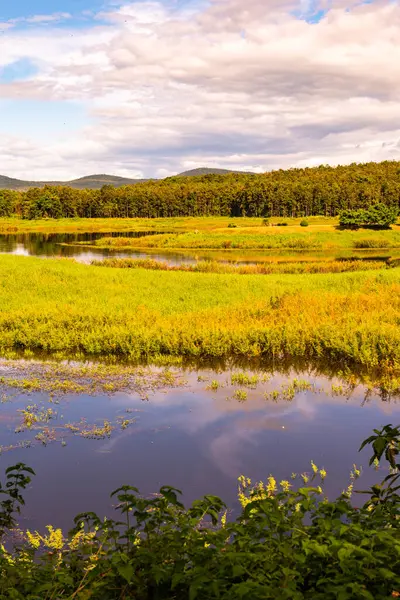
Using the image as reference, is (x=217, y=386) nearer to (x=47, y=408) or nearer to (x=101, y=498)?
(x=47, y=408)

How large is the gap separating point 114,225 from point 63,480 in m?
131

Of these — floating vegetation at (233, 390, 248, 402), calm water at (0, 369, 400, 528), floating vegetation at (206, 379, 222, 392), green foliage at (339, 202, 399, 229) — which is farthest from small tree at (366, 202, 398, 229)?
floating vegetation at (233, 390, 248, 402)

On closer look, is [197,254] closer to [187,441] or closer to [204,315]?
[204,315]

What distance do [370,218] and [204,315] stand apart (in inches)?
3112

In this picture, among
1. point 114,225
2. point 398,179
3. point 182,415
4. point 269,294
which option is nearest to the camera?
point 182,415

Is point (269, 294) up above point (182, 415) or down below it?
above

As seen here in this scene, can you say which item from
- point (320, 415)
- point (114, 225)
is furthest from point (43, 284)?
point (114, 225)

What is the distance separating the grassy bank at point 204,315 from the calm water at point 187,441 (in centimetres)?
325

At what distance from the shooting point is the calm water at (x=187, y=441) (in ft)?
37.8

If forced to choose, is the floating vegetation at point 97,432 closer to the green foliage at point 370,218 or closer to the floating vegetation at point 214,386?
the floating vegetation at point 214,386

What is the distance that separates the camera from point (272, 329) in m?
22.9

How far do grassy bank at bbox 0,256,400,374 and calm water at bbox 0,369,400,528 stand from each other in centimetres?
325

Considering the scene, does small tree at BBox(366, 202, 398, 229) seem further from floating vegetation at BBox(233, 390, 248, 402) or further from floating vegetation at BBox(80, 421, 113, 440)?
floating vegetation at BBox(80, 421, 113, 440)

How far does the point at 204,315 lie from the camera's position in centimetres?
2602
